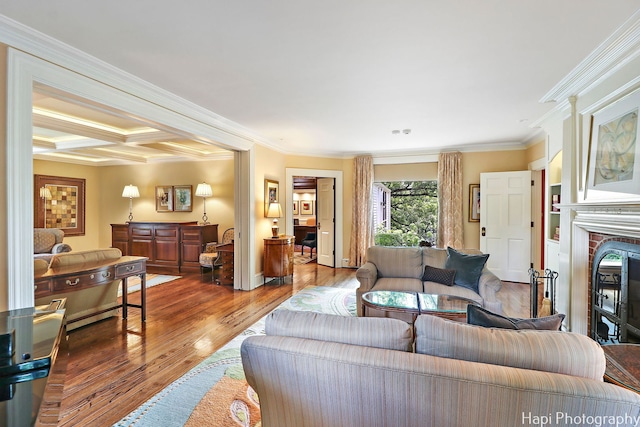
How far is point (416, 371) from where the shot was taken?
112 centimetres

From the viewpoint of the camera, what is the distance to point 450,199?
5.96 metres

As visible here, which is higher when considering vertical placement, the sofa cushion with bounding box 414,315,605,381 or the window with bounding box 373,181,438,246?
the window with bounding box 373,181,438,246

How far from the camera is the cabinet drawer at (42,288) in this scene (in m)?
2.59

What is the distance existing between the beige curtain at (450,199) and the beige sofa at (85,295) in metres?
5.49

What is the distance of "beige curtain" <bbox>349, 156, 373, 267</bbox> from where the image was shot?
6488mm

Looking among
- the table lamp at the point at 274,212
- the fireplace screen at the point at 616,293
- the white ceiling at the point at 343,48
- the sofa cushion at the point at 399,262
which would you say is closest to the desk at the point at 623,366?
the fireplace screen at the point at 616,293

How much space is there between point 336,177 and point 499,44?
15.1ft

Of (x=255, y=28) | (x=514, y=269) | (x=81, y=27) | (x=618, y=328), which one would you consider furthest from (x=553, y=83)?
(x=81, y=27)

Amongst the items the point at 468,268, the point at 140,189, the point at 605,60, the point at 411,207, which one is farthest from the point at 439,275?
the point at 140,189

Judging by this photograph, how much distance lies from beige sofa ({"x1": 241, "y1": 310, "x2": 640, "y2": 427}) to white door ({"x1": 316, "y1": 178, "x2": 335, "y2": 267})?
5407 millimetres

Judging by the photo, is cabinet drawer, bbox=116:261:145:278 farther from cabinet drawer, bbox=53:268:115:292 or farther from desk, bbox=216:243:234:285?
desk, bbox=216:243:234:285

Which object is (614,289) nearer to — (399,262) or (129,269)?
(399,262)

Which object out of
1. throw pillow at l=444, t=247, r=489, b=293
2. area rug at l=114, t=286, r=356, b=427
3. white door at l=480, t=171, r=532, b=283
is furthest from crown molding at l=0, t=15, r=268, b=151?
white door at l=480, t=171, r=532, b=283

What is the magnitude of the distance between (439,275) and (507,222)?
8.95 feet
